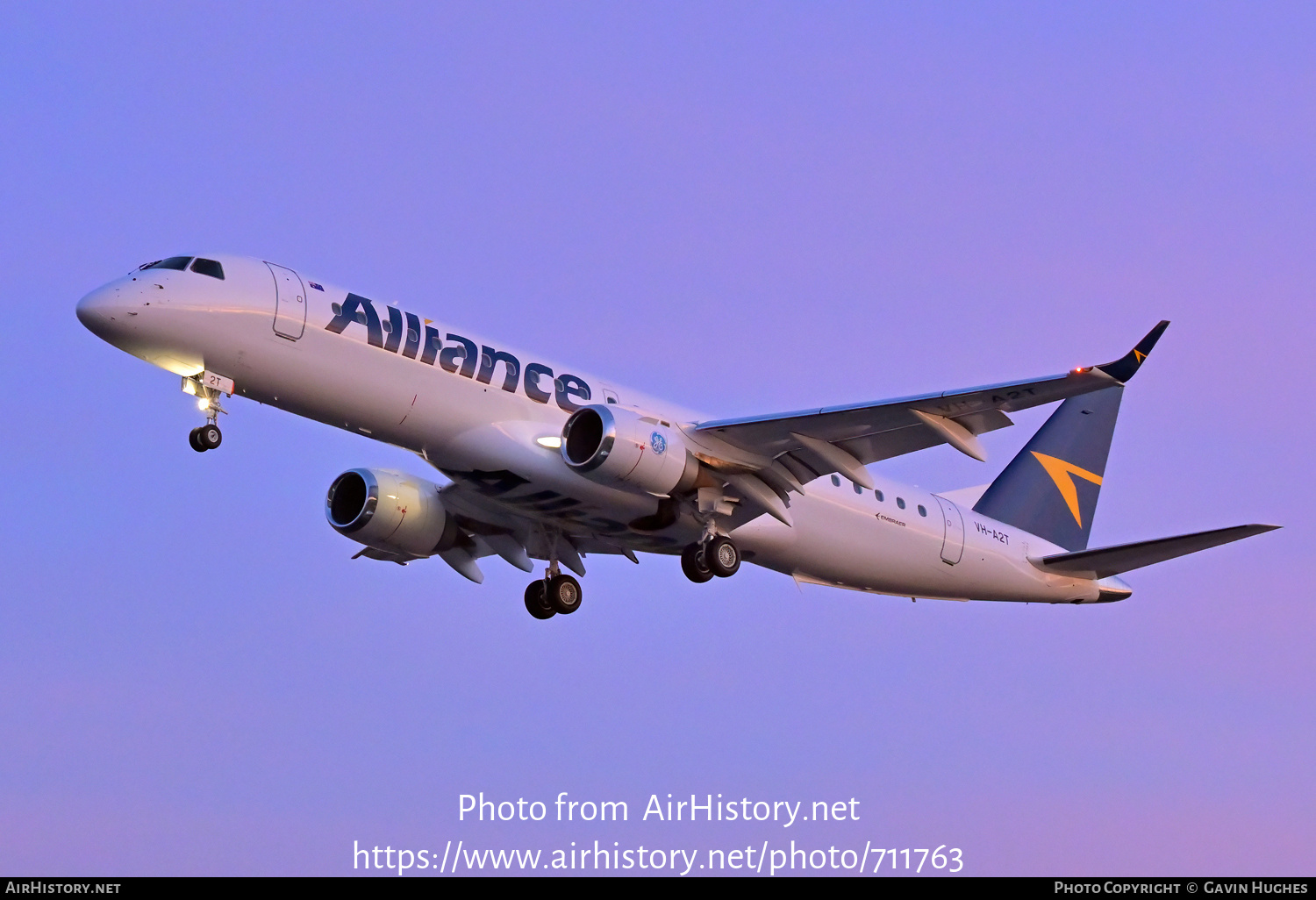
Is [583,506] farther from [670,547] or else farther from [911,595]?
[911,595]

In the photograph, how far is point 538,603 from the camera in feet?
112

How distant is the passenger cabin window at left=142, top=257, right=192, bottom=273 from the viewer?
27312 mm

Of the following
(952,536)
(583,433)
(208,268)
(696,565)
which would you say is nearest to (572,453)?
(583,433)

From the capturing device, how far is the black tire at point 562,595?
34.0 m

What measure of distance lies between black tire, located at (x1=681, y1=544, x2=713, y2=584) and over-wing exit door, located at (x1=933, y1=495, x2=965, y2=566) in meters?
6.35

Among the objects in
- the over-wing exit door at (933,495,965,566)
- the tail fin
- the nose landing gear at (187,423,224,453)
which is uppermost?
the tail fin

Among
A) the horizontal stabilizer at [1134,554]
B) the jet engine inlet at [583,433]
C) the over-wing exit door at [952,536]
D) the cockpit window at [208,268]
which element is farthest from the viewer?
the over-wing exit door at [952,536]

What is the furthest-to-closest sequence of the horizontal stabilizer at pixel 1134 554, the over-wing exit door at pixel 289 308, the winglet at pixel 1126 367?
the horizontal stabilizer at pixel 1134 554 → the over-wing exit door at pixel 289 308 → the winglet at pixel 1126 367

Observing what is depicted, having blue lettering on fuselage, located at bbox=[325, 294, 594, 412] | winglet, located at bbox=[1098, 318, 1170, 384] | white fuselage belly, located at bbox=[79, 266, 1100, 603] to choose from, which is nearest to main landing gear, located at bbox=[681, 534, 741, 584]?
white fuselage belly, located at bbox=[79, 266, 1100, 603]

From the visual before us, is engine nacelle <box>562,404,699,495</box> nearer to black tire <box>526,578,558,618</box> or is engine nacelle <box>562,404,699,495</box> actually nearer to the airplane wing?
the airplane wing

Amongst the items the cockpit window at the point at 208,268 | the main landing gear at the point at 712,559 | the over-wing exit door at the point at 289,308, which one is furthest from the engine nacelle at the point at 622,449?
the cockpit window at the point at 208,268

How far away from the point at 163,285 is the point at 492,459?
6.33m

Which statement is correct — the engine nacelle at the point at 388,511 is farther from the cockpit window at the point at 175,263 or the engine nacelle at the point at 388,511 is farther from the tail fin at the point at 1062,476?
the tail fin at the point at 1062,476

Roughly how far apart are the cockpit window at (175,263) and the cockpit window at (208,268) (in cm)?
16
